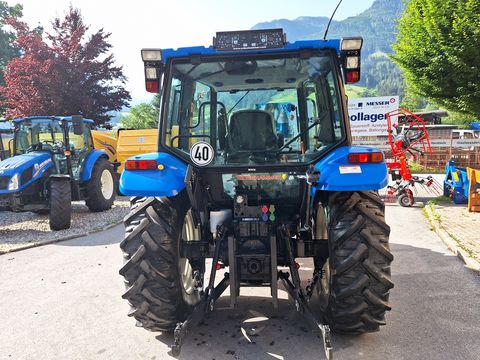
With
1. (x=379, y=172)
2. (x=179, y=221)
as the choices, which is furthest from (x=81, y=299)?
(x=379, y=172)

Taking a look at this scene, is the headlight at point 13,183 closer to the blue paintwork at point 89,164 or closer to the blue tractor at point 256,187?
the blue paintwork at point 89,164

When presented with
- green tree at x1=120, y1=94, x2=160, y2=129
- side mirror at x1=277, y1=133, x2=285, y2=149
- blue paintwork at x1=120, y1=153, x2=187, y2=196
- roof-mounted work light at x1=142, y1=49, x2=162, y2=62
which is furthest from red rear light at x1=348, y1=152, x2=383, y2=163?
green tree at x1=120, y1=94, x2=160, y2=129

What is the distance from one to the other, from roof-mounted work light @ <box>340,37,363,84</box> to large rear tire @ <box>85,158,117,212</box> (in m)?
7.82

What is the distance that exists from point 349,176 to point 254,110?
1.11m

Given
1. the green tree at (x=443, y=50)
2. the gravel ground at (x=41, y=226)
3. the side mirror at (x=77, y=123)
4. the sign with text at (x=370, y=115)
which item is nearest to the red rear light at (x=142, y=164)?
the gravel ground at (x=41, y=226)

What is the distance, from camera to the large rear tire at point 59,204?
7.62 meters

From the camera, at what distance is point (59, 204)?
7652mm

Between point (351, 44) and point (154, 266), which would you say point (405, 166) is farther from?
point (154, 266)

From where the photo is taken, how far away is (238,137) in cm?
341

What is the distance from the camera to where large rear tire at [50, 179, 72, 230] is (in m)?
7.62

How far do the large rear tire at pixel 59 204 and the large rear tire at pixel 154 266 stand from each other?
5186mm

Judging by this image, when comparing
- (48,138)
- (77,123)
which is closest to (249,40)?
(77,123)

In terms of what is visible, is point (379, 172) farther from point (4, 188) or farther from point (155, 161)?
point (4, 188)

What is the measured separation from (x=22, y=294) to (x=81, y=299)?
81 cm
